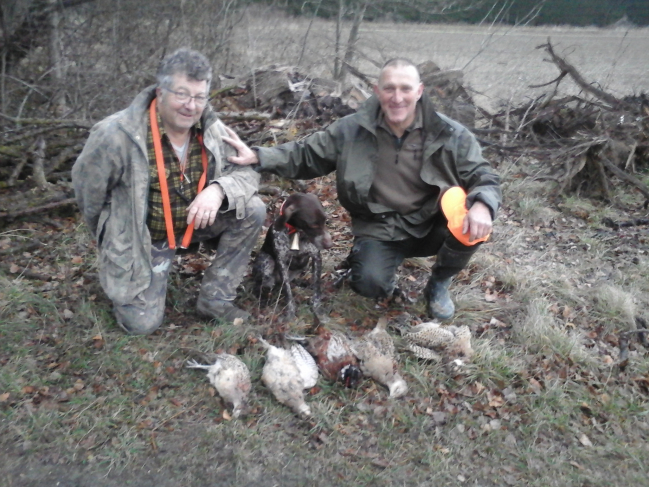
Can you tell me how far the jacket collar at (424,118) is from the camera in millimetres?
4047

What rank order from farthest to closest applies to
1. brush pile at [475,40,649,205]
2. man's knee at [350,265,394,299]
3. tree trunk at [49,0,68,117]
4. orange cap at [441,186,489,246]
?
brush pile at [475,40,649,205] → tree trunk at [49,0,68,117] → man's knee at [350,265,394,299] → orange cap at [441,186,489,246]

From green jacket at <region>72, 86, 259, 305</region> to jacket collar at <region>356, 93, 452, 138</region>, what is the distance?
35.9 inches

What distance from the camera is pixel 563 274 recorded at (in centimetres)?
523

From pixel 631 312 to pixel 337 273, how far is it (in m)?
2.39

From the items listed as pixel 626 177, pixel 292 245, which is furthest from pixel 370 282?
pixel 626 177

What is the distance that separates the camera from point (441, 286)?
4391mm

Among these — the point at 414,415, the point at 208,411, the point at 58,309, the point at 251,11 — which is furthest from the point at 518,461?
the point at 251,11

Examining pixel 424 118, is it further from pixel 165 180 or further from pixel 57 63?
pixel 57 63

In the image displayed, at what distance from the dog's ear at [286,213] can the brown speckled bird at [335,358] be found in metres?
0.83

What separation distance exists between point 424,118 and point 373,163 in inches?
18.9

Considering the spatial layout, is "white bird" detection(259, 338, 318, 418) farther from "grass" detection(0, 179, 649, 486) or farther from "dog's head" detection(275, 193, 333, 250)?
"dog's head" detection(275, 193, 333, 250)

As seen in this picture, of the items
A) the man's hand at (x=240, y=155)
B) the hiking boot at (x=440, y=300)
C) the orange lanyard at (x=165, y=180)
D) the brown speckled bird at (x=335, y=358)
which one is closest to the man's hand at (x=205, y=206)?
the orange lanyard at (x=165, y=180)

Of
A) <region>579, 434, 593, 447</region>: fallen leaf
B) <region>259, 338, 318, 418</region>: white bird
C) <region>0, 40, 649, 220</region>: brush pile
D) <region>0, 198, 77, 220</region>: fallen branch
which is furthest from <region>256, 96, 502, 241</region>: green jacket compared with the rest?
<region>0, 198, 77, 220</region>: fallen branch

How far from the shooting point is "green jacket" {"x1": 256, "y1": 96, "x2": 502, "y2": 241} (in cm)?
407
